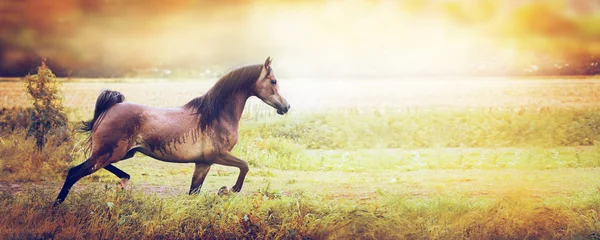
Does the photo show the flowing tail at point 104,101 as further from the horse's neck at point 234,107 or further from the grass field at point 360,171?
the horse's neck at point 234,107

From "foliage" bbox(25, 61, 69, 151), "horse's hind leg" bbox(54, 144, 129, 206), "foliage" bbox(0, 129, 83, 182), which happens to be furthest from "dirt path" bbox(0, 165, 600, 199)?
"horse's hind leg" bbox(54, 144, 129, 206)

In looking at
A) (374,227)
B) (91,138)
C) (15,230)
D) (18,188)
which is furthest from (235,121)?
(18,188)

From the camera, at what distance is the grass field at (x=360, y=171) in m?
5.25

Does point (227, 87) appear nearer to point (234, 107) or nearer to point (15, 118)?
point (234, 107)

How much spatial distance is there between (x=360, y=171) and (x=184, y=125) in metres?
2.77

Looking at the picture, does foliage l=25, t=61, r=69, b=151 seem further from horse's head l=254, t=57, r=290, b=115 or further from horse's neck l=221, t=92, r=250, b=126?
horse's head l=254, t=57, r=290, b=115

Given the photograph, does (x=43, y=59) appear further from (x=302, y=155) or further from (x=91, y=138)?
(x=302, y=155)

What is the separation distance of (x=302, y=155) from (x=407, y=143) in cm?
154

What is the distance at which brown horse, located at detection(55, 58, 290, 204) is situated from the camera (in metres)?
5.02

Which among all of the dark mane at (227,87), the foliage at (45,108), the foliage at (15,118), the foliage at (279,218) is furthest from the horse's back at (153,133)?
the foliage at (15,118)

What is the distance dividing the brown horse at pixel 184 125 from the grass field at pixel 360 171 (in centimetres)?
38

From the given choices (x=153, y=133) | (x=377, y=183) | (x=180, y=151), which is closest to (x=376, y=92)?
(x=377, y=183)

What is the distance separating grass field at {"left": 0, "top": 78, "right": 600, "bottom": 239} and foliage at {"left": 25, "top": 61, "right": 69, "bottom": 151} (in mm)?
188

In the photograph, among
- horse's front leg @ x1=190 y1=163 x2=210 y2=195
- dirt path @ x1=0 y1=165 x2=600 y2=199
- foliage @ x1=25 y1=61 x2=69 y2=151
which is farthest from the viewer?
foliage @ x1=25 y1=61 x2=69 y2=151
